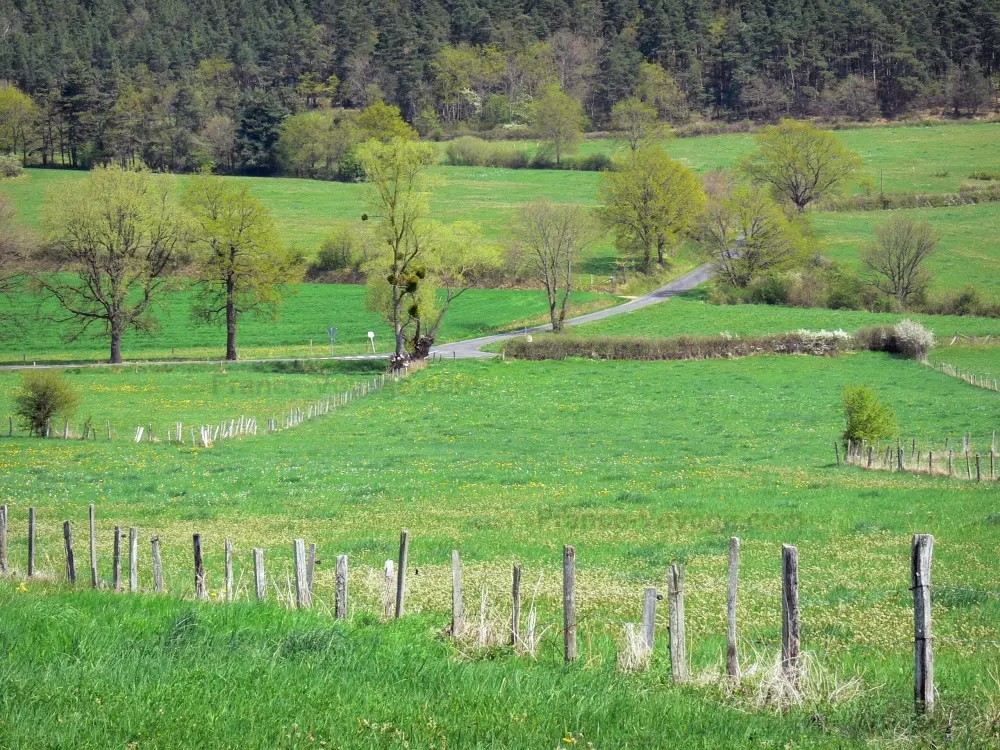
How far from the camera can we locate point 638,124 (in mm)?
157500

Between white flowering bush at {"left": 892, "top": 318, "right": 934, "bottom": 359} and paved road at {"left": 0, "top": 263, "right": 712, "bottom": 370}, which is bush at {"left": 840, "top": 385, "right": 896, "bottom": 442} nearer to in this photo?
white flowering bush at {"left": 892, "top": 318, "right": 934, "bottom": 359}

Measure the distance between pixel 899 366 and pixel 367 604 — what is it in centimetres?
5926

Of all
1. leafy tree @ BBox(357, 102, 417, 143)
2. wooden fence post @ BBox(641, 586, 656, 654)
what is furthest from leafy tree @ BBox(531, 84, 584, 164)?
wooden fence post @ BBox(641, 586, 656, 654)

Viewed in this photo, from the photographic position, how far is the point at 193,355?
250 ft

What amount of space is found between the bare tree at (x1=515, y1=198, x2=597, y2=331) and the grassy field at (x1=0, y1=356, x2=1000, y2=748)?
38.2m

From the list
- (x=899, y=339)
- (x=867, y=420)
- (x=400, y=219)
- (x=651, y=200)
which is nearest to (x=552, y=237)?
(x=400, y=219)

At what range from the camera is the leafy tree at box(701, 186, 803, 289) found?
95.8 m

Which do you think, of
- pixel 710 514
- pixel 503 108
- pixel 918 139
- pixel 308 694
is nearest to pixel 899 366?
pixel 710 514

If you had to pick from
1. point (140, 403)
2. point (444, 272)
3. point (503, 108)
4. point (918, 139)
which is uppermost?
point (503, 108)

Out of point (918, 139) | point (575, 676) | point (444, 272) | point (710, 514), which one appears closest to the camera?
point (575, 676)

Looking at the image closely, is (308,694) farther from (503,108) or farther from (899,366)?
(503,108)

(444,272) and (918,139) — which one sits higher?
(918,139)

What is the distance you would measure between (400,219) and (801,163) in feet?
208

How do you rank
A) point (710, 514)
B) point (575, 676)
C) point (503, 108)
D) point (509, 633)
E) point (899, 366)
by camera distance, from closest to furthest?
point (575, 676), point (509, 633), point (710, 514), point (899, 366), point (503, 108)
